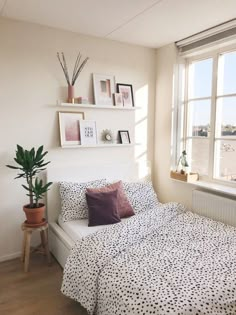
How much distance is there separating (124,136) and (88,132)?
1.67 feet

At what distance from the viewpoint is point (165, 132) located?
3.40m

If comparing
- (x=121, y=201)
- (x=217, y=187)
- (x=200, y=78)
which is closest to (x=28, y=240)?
(x=121, y=201)

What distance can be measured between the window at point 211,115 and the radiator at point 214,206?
0.91 ft

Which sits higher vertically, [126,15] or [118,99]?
[126,15]

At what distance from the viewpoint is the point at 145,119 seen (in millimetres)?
3502

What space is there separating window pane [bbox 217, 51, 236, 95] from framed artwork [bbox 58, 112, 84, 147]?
1.58m

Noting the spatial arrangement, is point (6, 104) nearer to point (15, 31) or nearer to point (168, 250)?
point (15, 31)

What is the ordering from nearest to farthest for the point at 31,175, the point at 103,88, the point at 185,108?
the point at 31,175, the point at 103,88, the point at 185,108

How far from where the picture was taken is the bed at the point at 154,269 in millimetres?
1478

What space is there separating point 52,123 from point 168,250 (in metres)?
1.74

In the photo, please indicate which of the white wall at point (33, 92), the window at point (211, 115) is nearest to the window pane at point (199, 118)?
the window at point (211, 115)

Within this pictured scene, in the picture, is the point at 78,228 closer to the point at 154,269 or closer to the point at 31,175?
the point at 31,175

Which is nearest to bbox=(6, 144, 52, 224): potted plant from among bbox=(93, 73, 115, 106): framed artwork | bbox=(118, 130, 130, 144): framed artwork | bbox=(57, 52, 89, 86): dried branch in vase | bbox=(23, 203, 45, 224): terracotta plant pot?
bbox=(23, 203, 45, 224): terracotta plant pot

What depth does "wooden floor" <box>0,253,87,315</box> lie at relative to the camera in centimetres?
201
